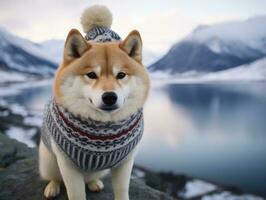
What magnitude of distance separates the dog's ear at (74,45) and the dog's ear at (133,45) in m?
0.22

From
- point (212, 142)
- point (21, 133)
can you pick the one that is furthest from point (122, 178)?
point (212, 142)

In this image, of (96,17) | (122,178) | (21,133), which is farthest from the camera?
(21,133)

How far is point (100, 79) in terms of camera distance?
1.73m

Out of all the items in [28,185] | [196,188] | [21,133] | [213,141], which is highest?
[28,185]

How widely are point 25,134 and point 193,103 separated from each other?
17.3 metres

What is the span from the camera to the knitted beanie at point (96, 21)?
2283 mm

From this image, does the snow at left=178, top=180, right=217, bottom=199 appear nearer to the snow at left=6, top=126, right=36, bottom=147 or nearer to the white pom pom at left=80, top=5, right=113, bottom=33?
the snow at left=6, top=126, right=36, bottom=147

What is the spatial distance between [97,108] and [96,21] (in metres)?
0.88

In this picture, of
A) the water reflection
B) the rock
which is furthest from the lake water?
the rock

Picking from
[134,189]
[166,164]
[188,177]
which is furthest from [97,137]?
[166,164]

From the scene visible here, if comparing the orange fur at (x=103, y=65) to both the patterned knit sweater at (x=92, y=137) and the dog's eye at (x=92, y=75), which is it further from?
the patterned knit sweater at (x=92, y=137)

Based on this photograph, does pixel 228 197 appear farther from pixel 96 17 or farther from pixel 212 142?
pixel 96 17

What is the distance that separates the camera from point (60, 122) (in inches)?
77.4

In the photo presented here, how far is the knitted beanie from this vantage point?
7.49ft
